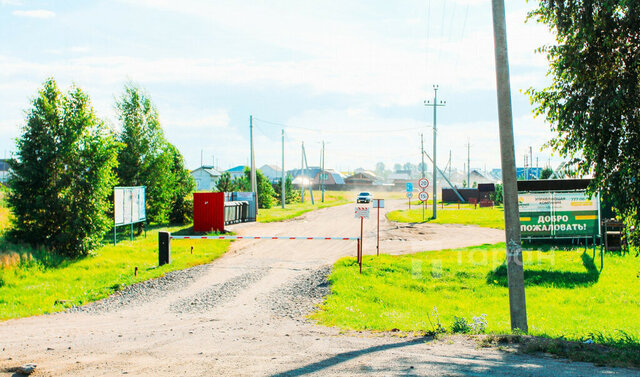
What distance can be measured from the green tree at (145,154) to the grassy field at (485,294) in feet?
47.0

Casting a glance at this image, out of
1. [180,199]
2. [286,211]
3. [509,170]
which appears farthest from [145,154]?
[509,170]

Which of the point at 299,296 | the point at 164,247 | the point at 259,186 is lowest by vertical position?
the point at 299,296

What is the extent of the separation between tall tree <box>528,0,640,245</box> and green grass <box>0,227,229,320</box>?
37.5ft

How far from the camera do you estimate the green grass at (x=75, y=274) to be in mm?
11453

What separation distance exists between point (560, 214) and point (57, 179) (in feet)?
61.5

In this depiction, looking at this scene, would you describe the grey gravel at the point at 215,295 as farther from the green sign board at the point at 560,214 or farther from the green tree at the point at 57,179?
the green sign board at the point at 560,214

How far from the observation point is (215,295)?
40.3ft

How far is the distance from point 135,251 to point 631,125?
16.5 m

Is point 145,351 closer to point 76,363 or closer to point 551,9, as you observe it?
point 76,363

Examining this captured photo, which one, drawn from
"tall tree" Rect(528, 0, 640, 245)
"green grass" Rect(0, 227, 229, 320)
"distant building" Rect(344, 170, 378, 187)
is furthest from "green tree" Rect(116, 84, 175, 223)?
"distant building" Rect(344, 170, 378, 187)

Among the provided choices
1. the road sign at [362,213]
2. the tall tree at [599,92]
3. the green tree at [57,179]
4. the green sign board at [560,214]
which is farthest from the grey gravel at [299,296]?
the green sign board at [560,214]

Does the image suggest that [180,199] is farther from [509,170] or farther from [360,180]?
[360,180]

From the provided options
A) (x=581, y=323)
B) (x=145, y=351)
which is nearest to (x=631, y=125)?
(x=581, y=323)

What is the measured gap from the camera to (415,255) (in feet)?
63.1
